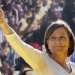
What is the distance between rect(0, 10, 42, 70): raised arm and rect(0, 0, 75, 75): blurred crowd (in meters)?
1.46

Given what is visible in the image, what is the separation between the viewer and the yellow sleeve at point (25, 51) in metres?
0.86

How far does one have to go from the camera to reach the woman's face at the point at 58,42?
90 centimetres

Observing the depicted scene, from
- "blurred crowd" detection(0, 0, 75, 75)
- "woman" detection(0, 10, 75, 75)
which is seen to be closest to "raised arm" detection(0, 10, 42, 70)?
"woman" detection(0, 10, 75, 75)

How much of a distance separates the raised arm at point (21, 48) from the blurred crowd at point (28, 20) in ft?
4.77

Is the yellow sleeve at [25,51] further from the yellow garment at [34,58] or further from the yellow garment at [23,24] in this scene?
the yellow garment at [23,24]

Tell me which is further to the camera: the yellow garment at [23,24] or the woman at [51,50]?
the yellow garment at [23,24]

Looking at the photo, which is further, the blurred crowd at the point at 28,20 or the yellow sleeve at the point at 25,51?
the blurred crowd at the point at 28,20

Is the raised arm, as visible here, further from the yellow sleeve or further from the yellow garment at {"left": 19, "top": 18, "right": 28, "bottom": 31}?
the yellow garment at {"left": 19, "top": 18, "right": 28, "bottom": 31}

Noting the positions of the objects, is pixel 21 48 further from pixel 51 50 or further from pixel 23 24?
pixel 23 24

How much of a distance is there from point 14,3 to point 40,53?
1.59m

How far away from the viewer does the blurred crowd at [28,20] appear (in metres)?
2.35

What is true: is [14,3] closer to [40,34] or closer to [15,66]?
[40,34]

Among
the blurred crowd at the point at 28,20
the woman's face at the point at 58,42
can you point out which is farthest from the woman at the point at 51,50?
the blurred crowd at the point at 28,20

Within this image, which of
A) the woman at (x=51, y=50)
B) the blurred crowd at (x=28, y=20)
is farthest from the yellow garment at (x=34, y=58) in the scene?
the blurred crowd at (x=28, y=20)
